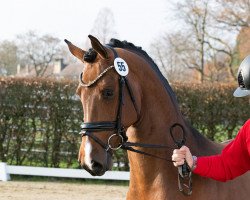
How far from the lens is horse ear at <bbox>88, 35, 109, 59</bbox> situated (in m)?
3.38

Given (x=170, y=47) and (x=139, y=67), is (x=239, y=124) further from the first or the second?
(x=170, y=47)

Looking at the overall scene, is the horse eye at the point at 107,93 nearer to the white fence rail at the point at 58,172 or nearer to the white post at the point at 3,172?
the white fence rail at the point at 58,172

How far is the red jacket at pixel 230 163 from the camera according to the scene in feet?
11.1

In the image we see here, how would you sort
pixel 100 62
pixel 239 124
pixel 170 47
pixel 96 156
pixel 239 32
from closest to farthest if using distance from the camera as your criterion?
pixel 96 156, pixel 100 62, pixel 239 124, pixel 239 32, pixel 170 47

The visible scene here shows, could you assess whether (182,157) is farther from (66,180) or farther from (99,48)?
(66,180)

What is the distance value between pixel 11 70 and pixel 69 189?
33670 millimetres

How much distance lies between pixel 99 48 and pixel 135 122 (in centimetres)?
59

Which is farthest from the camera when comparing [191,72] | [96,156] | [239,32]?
[191,72]

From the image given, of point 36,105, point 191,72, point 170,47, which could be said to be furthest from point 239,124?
point 191,72

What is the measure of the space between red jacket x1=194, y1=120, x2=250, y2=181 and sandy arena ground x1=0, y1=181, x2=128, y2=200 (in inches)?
268

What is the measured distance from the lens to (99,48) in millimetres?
3434

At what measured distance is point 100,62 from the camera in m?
3.46

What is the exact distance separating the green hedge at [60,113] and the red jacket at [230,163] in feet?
30.9

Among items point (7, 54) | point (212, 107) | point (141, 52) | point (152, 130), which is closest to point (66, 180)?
point (212, 107)
